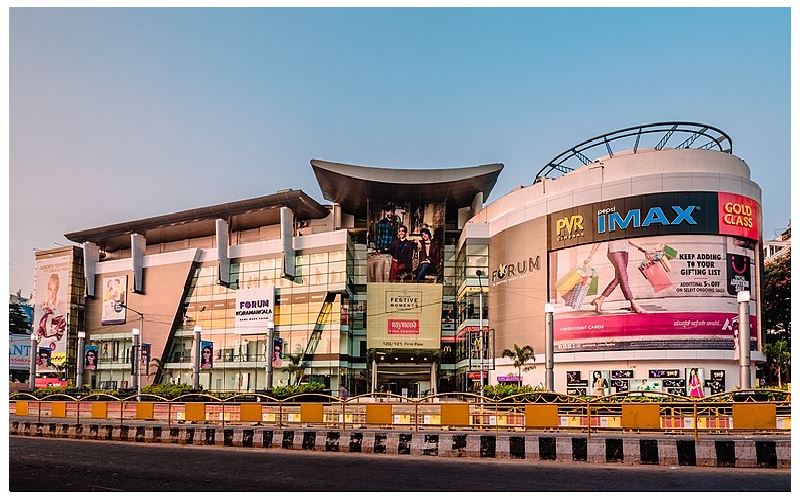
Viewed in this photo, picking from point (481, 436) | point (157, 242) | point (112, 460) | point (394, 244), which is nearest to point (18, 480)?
point (112, 460)

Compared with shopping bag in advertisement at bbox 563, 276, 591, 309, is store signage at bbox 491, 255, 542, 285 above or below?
above

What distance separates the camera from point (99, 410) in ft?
90.3

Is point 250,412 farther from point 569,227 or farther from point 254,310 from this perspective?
point 254,310

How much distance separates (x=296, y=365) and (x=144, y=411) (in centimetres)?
3870

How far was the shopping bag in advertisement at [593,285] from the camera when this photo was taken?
50406mm

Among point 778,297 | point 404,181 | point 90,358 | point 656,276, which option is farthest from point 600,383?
point 90,358

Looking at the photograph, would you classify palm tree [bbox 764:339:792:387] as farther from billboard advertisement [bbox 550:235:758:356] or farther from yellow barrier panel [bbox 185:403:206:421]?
yellow barrier panel [bbox 185:403:206:421]

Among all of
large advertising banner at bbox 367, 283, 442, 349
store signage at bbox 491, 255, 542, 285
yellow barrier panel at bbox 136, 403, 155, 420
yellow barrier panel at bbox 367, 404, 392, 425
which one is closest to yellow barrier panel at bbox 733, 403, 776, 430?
yellow barrier panel at bbox 367, 404, 392, 425

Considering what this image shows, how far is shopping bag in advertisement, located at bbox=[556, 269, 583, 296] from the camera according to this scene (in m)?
51.6

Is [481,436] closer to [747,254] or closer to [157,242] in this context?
[747,254]

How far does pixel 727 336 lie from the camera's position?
155 ft

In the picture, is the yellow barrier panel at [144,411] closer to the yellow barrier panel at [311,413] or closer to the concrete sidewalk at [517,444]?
the concrete sidewalk at [517,444]

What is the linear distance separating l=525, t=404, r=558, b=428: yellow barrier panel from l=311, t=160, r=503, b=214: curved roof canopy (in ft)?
164

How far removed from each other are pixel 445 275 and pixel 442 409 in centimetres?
5148
